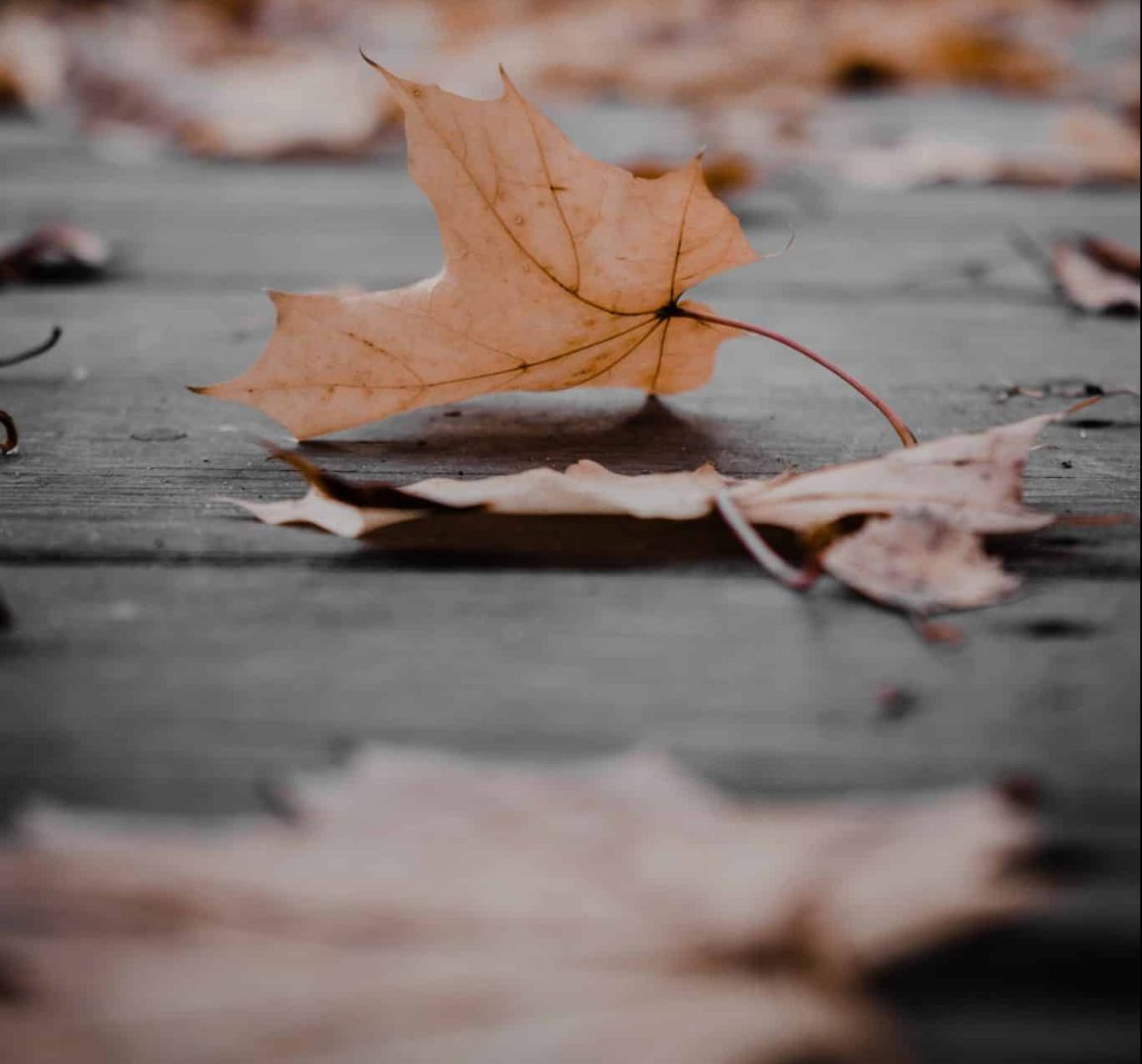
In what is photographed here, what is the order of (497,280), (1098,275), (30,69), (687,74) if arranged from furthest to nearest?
(687,74) < (30,69) < (1098,275) < (497,280)

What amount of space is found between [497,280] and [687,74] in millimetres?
2582

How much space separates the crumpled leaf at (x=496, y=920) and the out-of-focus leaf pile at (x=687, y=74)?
56.2 inches

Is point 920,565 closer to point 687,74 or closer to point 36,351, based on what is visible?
point 36,351

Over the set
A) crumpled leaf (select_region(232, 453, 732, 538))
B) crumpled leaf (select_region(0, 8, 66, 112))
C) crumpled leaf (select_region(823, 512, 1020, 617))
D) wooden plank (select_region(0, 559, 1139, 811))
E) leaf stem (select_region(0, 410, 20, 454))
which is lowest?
wooden plank (select_region(0, 559, 1139, 811))

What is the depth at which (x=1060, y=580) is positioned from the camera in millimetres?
486

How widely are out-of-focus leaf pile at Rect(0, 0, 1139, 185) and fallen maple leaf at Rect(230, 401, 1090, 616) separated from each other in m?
1.19

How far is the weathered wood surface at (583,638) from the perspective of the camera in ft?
1.16

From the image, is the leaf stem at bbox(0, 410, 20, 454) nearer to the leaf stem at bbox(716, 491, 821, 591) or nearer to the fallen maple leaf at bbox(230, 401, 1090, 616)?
the fallen maple leaf at bbox(230, 401, 1090, 616)

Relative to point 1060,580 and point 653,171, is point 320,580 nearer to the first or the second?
point 1060,580

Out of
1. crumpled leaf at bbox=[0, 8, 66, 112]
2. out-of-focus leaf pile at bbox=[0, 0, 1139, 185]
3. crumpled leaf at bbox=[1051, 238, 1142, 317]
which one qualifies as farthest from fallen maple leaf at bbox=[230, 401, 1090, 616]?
crumpled leaf at bbox=[0, 8, 66, 112]

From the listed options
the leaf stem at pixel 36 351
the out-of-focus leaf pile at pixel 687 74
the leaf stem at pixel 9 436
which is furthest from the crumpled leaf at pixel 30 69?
the leaf stem at pixel 9 436

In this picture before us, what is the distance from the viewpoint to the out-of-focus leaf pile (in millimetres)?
1828

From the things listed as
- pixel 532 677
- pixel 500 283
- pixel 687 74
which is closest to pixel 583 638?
pixel 532 677

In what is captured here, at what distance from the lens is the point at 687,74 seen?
2947mm
